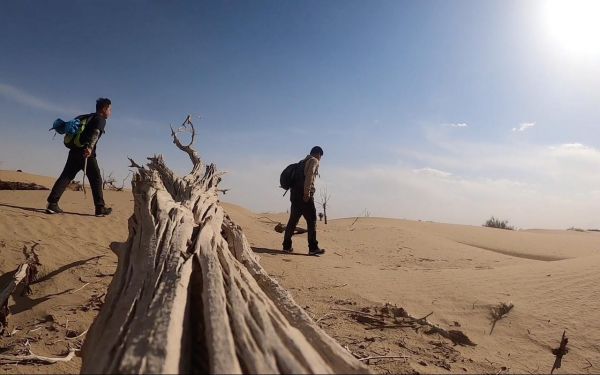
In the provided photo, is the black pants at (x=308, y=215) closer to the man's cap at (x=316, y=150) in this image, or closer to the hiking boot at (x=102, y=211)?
the man's cap at (x=316, y=150)

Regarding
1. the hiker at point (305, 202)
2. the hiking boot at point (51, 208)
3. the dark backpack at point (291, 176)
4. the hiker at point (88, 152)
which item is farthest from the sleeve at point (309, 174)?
the hiking boot at point (51, 208)

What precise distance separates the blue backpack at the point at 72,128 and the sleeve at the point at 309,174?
324cm

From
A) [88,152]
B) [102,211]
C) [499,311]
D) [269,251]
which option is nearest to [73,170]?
[88,152]

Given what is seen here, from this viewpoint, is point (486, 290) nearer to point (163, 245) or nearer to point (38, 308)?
point (163, 245)

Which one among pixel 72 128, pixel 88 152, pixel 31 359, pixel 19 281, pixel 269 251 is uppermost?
pixel 72 128

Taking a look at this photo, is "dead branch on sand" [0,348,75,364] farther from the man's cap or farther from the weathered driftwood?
the man's cap

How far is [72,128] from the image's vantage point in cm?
558

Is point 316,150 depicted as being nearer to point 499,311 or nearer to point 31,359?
point 499,311

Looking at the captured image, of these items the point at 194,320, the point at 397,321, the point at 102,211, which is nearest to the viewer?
the point at 194,320

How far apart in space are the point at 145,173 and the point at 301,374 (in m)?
3.11

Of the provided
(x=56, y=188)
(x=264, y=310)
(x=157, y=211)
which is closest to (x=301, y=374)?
(x=264, y=310)

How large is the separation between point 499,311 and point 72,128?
18.8 feet

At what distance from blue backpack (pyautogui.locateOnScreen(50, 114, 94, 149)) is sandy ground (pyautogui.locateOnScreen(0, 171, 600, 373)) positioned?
1.20 m

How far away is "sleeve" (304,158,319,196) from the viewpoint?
19.6ft
